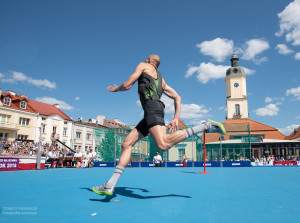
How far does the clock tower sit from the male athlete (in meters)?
58.9

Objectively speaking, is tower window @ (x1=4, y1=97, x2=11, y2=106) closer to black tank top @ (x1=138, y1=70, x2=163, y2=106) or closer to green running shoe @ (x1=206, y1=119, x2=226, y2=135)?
black tank top @ (x1=138, y1=70, x2=163, y2=106)

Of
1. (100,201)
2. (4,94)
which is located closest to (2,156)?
(100,201)

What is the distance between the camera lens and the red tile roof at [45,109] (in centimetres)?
4086

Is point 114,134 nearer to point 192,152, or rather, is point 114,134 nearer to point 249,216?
point 192,152

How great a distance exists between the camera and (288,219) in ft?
7.66

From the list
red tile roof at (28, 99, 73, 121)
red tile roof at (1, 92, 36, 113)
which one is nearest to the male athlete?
red tile roof at (1, 92, 36, 113)

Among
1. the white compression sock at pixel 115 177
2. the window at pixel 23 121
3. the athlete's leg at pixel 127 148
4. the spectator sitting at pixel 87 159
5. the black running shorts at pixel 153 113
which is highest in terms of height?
the window at pixel 23 121

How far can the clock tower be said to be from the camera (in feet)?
193

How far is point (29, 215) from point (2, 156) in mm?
12094

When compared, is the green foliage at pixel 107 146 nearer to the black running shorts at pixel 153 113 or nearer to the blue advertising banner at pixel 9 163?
the blue advertising banner at pixel 9 163

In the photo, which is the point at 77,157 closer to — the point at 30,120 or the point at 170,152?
the point at 170,152

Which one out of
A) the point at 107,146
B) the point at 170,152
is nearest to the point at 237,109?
the point at 170,152

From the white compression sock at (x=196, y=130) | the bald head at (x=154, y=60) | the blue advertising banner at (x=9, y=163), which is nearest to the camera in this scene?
the white compression sock at (x=196, y=130)

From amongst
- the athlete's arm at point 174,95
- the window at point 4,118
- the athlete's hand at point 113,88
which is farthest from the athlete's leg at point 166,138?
the window at point 4,118
